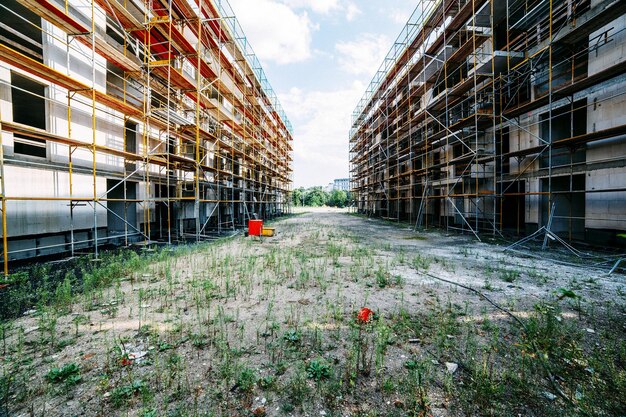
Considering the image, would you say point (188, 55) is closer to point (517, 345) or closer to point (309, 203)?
point (517, 345)

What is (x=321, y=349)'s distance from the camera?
2.74 metres

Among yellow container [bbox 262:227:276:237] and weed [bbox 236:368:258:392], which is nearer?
weed [bbox 236:368:258:392]

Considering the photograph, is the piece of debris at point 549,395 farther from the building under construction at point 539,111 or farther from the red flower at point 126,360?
the building under construction at point 539,111

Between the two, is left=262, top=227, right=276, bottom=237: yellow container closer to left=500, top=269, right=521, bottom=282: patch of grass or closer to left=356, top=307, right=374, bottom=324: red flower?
left=356, top=307, right=374, bottom=324: red flower

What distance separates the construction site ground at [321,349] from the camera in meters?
2.02

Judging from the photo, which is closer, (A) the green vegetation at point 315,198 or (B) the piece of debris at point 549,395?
(B) the piece of debris at point 549,395

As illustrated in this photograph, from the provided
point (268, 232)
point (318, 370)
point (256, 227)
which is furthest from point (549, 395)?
point (256, 227)

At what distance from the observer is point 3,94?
19.8 feet

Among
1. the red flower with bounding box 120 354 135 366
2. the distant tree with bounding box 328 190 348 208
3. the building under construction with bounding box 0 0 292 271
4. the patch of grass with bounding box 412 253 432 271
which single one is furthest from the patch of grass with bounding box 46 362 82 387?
the distant tree with bounding box 328 190 348 208

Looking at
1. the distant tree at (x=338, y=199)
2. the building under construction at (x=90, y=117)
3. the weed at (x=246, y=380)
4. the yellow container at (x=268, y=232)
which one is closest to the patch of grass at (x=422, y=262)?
the weed at (x=246, y=380)

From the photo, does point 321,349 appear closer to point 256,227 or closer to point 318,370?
point 318,370

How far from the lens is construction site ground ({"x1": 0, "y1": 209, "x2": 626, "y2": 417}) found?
2.02m

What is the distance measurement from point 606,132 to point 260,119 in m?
20.8

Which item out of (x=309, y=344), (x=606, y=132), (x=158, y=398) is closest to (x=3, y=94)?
(x=158, y=398)
